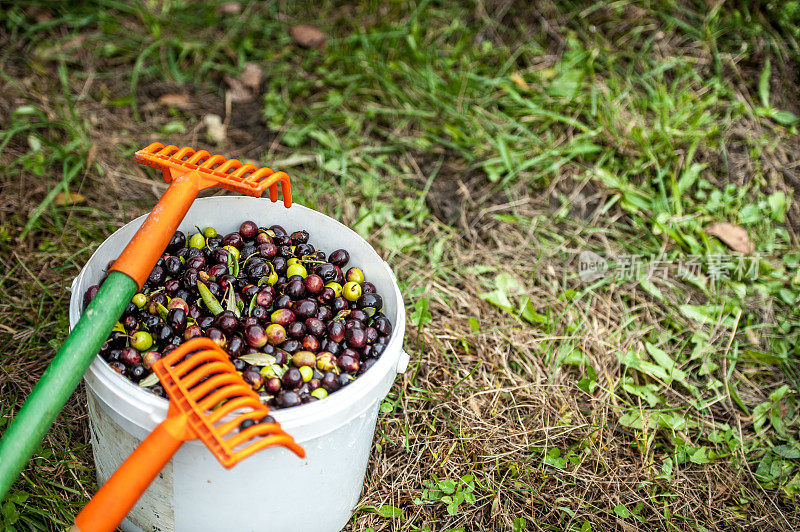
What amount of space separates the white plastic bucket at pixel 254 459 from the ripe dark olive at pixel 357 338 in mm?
128

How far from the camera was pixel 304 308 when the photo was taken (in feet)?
7.45

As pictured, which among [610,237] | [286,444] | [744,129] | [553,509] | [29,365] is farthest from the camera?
[744,129]

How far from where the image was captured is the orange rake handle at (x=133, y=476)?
171cm

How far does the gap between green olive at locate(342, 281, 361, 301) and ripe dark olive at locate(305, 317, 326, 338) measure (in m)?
0.21

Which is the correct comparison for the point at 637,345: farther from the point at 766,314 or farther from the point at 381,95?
the point at 381,95

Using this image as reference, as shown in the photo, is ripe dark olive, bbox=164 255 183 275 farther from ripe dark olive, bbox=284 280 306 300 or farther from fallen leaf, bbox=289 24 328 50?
fallen leaf, bbox=289 24 328 50

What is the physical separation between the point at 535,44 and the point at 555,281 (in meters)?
1.98

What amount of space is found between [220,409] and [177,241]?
0.94m

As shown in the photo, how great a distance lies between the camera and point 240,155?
12.6 ft

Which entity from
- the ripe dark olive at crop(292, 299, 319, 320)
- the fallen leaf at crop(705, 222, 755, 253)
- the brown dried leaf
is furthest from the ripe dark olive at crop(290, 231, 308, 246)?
the fallen leaf at crop(705, 222, 755, 253)

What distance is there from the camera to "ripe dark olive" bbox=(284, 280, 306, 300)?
2328mm

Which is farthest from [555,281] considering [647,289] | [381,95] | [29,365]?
[29,365]

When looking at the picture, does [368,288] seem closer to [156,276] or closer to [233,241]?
[233,241]

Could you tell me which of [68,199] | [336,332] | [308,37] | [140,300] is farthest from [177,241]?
[308,37]
